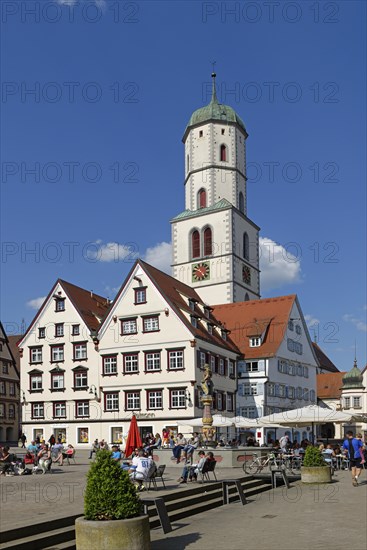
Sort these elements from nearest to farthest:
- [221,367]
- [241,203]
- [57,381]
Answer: [221,367]
[57,381]
[241,203]

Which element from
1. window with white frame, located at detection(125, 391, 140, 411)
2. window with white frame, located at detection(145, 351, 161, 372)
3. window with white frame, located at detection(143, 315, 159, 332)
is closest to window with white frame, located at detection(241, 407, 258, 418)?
window with white frame, located at detection(145, 351, 161, 372)

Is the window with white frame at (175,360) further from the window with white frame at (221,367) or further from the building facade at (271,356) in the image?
the building facade at (271,356)

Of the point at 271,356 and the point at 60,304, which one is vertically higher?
the point at 60,304

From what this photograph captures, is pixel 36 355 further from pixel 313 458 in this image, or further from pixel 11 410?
pixel 313 458

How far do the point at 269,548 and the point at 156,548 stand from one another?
2.01m

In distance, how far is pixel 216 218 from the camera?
240 feet

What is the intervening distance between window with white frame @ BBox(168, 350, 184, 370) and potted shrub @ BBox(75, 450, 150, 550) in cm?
4018

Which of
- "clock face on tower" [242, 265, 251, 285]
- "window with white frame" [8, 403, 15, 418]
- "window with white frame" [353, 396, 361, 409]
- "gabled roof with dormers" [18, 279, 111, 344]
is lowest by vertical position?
"window with white frame" [353, 396, 361, 409]

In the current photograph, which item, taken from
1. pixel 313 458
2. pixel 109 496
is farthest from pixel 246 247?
pixel 109 496

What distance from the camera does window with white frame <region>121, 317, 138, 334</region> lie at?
53222 mm

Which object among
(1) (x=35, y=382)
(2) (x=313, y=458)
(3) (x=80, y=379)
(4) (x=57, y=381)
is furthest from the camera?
(1) (x=35, y=382)

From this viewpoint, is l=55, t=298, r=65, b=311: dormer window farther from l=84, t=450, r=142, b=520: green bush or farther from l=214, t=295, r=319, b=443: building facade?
l=84, t=450, r=142, b=520: green bush

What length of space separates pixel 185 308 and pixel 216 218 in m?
21.8

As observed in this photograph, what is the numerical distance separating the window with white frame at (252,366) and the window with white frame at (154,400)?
9565 millimetres
